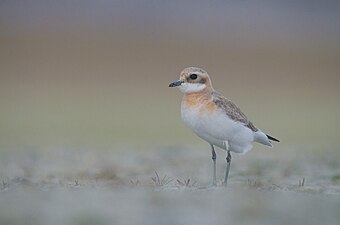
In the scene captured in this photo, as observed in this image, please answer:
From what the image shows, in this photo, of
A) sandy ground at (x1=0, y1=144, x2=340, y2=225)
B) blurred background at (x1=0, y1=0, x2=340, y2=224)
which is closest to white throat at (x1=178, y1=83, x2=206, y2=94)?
sandy ground at (x1=0, y1=144, x2=340, y2=225)

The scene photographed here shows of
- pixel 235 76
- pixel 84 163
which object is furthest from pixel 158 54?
pixel 84 163

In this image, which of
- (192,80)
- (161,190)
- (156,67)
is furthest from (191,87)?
(156,67)

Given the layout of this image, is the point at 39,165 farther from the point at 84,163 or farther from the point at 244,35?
the point at 244,35

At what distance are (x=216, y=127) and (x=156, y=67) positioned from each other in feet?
2.80

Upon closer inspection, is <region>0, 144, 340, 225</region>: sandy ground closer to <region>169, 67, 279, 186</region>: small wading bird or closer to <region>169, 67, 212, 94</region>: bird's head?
<region>169, 67, 279, 186</region>: small wading bird

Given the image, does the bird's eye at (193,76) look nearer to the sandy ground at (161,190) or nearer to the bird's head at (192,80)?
the bird's head at (192,80)

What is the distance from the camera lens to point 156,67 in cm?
330

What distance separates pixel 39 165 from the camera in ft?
10.3

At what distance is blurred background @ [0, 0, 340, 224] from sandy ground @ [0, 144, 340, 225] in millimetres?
26

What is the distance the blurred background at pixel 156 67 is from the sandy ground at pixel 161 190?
26 millimetres

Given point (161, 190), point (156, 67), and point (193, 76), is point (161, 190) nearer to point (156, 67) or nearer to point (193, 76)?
point (193, 76)

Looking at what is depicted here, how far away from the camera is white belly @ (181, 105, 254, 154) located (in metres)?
2.52

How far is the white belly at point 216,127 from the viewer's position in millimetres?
2520

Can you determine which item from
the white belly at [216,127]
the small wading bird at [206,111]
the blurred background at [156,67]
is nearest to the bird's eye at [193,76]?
the small wading bird at [206,111]
